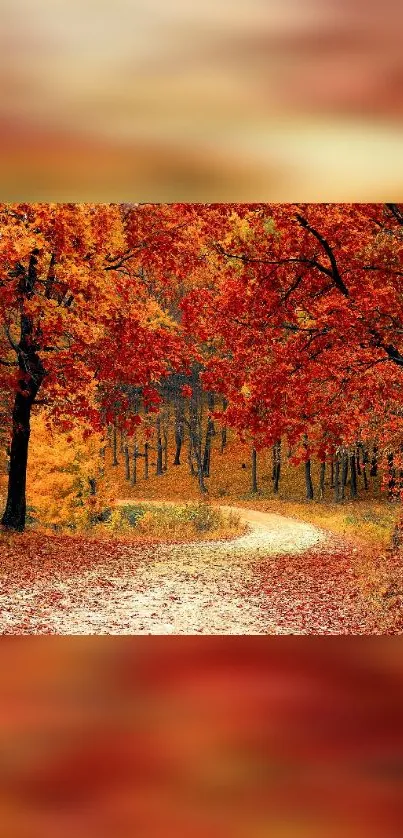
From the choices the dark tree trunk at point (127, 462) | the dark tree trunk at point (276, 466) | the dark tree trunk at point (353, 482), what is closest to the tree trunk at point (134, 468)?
the dark tree trunk at point (127, 462)

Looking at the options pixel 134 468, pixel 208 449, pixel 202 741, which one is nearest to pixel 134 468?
pixel 134 468

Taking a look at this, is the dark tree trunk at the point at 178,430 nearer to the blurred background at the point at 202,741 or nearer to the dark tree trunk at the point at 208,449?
the dark tree trunk at the point at 208,449

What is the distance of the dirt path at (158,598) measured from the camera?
5.14 meters

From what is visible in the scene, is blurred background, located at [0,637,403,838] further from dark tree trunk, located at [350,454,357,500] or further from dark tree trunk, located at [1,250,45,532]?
dark tree trunk, located at [350,454,357,500]

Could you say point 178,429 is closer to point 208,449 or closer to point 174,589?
point 208,449

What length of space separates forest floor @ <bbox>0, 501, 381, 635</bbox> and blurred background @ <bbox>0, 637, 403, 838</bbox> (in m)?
1.49

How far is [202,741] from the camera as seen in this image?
2291 mm

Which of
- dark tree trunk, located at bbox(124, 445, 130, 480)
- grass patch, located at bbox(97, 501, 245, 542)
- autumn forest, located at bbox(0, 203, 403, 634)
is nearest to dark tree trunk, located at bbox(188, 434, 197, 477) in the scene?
dark tree trunk, located at bbox(124, 445, 130, 480)

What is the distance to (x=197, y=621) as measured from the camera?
544 centimetres

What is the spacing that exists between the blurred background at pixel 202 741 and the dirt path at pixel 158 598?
4.69 ft
